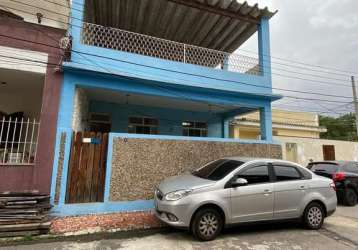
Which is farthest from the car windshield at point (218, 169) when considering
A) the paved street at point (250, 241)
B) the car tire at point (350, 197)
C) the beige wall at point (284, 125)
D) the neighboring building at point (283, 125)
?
the beige wall at point (284, 125)

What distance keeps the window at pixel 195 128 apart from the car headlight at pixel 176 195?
649cm

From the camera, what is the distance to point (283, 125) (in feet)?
54.9

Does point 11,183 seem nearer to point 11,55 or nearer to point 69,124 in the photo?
point 69,124

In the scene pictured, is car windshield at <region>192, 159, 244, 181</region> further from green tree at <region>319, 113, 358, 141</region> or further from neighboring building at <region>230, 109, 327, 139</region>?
green tree at <region>319, 113, 358, 141</region>

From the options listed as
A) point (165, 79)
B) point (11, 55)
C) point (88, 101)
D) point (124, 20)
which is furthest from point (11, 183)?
point (124, 20)

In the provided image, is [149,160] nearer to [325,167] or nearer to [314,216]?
[314,216]

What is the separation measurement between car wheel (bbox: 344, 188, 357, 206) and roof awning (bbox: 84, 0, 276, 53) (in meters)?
7.10

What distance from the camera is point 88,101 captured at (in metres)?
9.38

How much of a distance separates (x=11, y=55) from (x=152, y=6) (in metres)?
4.94

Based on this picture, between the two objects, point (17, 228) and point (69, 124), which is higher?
point (69, 124)

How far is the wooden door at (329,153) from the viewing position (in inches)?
639

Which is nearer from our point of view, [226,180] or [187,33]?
[226,180]

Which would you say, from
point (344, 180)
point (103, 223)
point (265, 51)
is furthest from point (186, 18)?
point (344, 180)

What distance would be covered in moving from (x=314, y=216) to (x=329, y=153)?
1299 cm
